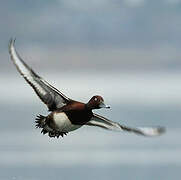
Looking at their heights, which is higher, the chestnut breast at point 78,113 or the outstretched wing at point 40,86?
the outstretched wing at point 40,86

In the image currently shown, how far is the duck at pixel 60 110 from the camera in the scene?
73.4 ft

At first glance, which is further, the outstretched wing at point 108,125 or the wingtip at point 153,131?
the outstretched wing at point 108,125

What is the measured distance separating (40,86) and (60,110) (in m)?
0.80

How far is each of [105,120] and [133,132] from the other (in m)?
1.33

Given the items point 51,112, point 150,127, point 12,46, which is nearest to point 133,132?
point 150,127

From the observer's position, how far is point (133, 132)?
22.9m

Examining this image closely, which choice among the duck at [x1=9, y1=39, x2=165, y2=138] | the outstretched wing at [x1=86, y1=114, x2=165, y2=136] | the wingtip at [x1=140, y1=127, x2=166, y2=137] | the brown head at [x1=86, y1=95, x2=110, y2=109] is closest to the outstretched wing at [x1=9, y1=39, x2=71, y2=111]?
the duck at [x1=9, y1=39, x2=165, y2=138]

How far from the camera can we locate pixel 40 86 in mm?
22703

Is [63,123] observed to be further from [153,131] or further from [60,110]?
[153,131]

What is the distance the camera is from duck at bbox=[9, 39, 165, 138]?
22375 mm

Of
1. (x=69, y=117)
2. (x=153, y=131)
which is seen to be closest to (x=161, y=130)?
(x=153, y=131)

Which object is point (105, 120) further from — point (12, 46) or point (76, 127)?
point (12, 46)

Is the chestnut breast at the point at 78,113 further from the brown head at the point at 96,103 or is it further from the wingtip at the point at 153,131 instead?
the wingtip at the point at 153,131

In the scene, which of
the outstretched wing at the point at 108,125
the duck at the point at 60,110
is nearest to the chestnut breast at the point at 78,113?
the duck at the point at 60,110
